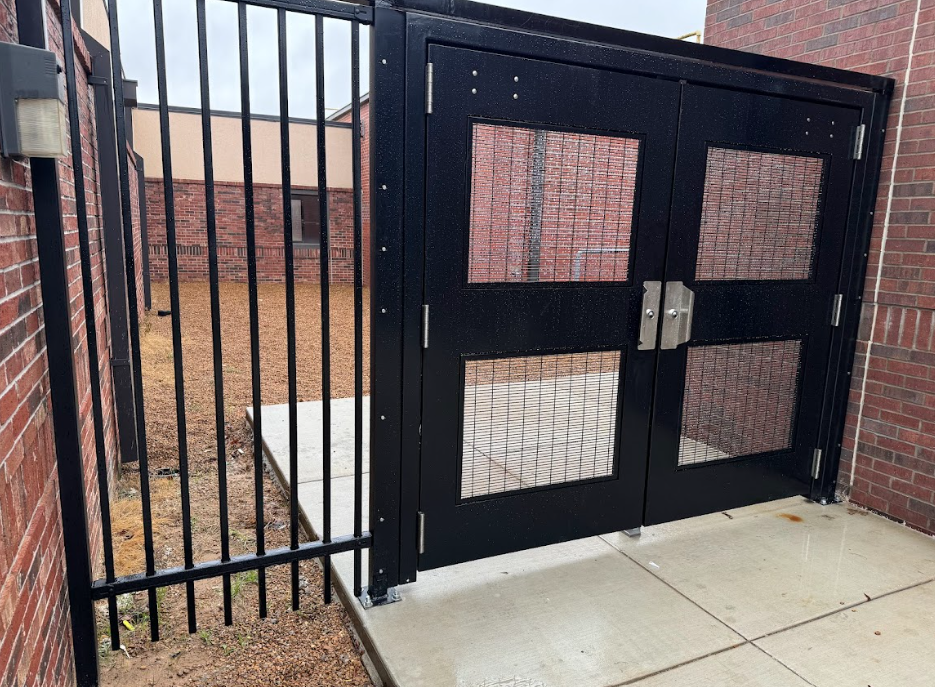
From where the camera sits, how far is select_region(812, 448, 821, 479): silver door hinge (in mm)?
3385

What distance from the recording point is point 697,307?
288 centimetres

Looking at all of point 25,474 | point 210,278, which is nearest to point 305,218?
point 210,278

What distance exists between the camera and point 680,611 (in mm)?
2459

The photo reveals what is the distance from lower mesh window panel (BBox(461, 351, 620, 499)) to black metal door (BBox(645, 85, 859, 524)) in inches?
11.3

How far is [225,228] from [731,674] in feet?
45.4

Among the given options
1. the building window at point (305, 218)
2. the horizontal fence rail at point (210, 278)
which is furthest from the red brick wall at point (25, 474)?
the building window at point (305, 218)

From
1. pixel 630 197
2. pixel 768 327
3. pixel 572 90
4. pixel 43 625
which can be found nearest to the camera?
pixel 43 625

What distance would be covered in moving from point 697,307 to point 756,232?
0.48m

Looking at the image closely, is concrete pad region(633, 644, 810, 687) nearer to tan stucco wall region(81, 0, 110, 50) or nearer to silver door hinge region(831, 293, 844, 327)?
silver door hinge region(831, 293, 844, 327)

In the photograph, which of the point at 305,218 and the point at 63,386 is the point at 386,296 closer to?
the point at 63,386

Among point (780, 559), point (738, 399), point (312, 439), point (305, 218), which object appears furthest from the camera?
point (305, 218)

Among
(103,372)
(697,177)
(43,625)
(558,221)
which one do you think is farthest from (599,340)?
(103,372)

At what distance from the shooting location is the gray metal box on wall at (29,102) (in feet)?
4.97

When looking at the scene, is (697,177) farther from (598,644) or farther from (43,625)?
(43,625)
